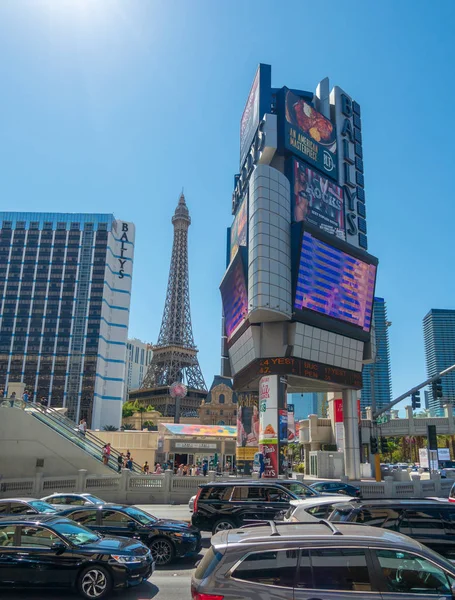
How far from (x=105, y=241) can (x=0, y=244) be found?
2713 cm

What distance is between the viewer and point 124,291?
12000 cm

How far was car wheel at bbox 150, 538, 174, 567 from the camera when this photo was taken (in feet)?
40.9

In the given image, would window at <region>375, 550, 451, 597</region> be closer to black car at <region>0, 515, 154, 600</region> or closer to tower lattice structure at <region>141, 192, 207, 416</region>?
black car at <region>0, 515, 154, 600</region>

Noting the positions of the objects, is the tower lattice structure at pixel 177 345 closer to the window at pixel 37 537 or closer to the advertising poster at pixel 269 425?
the advertising poster at pixel 269 425

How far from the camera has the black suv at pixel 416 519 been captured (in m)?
9.41

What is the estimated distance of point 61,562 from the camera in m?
9.52

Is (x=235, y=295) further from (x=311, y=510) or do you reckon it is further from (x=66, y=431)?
(x=311, y=510)

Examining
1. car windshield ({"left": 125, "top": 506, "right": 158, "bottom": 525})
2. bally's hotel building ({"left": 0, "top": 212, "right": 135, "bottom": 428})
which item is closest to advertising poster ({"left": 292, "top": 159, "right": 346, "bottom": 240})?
car windshield ({"left": 125, "top": 506, "right": 158, "bottom": 525})

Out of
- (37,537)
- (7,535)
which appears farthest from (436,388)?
(7,535)

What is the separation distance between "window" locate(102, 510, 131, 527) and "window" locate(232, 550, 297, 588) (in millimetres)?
7643

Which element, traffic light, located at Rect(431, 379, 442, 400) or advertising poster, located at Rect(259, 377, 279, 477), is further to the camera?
advertising poster, located at Rect(259, 377, 279, 477)

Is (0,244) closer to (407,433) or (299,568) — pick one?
(407,433)

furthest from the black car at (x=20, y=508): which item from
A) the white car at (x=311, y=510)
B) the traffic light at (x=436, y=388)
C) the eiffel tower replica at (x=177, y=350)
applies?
the eiffel tower replica at (x=177, y=350)

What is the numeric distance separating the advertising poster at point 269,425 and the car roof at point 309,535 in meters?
29.3
